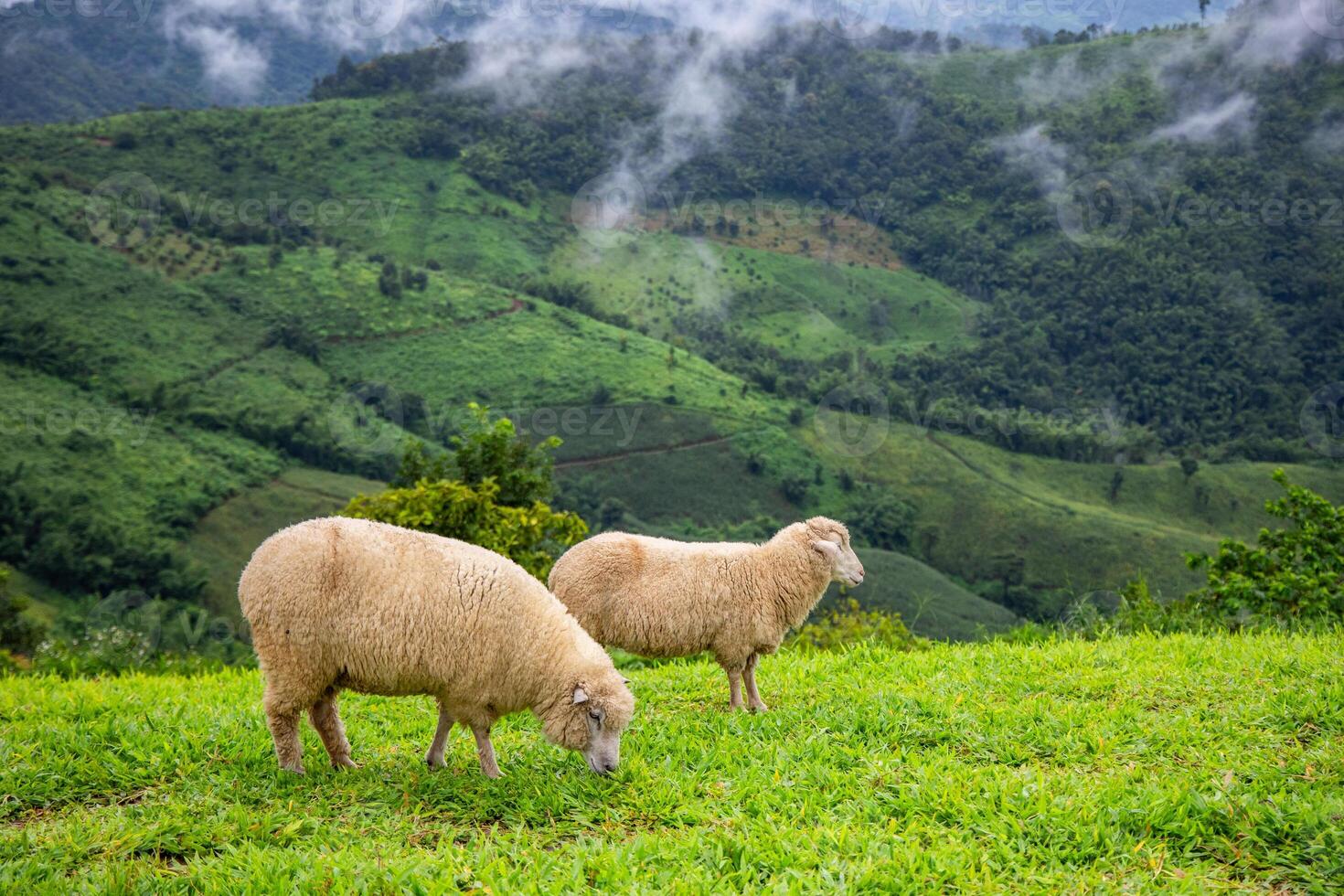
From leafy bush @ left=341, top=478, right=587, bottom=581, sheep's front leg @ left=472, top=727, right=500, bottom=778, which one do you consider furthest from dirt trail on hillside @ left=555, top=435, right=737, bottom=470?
sheep's front leg @ left=472, top=727, right=500, bottom=778

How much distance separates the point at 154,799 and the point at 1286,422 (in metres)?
101

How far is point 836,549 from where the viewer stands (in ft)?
26.4

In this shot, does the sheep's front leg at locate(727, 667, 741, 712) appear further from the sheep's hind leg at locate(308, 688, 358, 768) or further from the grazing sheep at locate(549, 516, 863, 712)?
the sheep's hind leg at locate(308, 688, 358, 768)

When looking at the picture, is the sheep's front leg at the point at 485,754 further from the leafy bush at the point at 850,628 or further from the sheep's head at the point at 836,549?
the leafy bush at the point at 850,628

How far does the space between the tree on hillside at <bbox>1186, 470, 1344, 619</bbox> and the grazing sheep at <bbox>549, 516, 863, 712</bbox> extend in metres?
5.63

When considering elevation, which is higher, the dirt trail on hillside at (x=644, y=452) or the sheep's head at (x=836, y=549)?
the sheep's head at (x=836, y=549)

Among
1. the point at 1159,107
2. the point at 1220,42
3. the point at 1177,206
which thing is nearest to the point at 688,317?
the point at 1177,206

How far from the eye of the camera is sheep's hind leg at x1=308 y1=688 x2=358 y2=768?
6008 mm

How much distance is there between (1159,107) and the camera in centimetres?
13075

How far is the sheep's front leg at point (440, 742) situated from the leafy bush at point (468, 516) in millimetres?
7336

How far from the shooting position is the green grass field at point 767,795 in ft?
14.8

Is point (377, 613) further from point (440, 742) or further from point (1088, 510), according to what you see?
point (1088, 510)

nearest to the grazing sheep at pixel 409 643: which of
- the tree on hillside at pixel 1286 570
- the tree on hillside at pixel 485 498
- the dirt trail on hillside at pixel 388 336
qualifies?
the tree on hillside at pixel 485 498

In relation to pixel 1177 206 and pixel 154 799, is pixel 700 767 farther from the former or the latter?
pixel 1177 206
